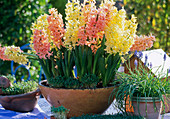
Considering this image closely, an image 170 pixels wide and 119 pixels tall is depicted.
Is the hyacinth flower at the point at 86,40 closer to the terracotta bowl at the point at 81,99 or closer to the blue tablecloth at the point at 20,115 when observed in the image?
the terracotta bowl at the point at 81,99

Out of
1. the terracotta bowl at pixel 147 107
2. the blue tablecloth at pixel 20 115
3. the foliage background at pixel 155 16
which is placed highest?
the foliage background at pixel 155 16

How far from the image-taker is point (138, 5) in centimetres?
441

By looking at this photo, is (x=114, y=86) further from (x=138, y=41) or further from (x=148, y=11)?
(x=148, y=11)

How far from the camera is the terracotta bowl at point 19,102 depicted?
5.37 feet

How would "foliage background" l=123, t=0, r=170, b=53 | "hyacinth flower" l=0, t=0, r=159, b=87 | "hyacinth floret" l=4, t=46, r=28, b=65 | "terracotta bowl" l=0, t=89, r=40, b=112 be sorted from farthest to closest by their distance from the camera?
"foliage background" l=123, t=0, r=170, b=53
"terracotta bowl" l=0, t=89, r=40, b=112
"hyacinth floret" l=4, t=46, r=28, b=65
"hyacinth flower" l=0, t=0, r=159, b=87

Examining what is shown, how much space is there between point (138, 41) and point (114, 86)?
12.0 inches

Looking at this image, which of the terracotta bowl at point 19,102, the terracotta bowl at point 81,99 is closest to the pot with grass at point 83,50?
the terracotta bowl at point 81,99

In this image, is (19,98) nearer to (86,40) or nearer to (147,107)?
(86,40)

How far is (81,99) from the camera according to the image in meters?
1.38

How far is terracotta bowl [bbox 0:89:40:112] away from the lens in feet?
5.37

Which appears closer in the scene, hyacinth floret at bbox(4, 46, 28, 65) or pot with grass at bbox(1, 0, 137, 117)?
pot with grass at bbox(1, 0, 137, 117)

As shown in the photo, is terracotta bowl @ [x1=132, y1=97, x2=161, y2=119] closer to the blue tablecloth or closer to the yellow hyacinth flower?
the yellow hyacinth flower

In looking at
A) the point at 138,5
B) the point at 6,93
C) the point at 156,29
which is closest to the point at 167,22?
the point at 156,29

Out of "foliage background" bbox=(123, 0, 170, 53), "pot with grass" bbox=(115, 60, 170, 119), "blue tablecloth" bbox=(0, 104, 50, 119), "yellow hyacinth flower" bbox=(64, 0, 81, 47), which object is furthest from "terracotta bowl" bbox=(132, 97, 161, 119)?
"foliage background" bbox=(123, 0, 170, 53)
